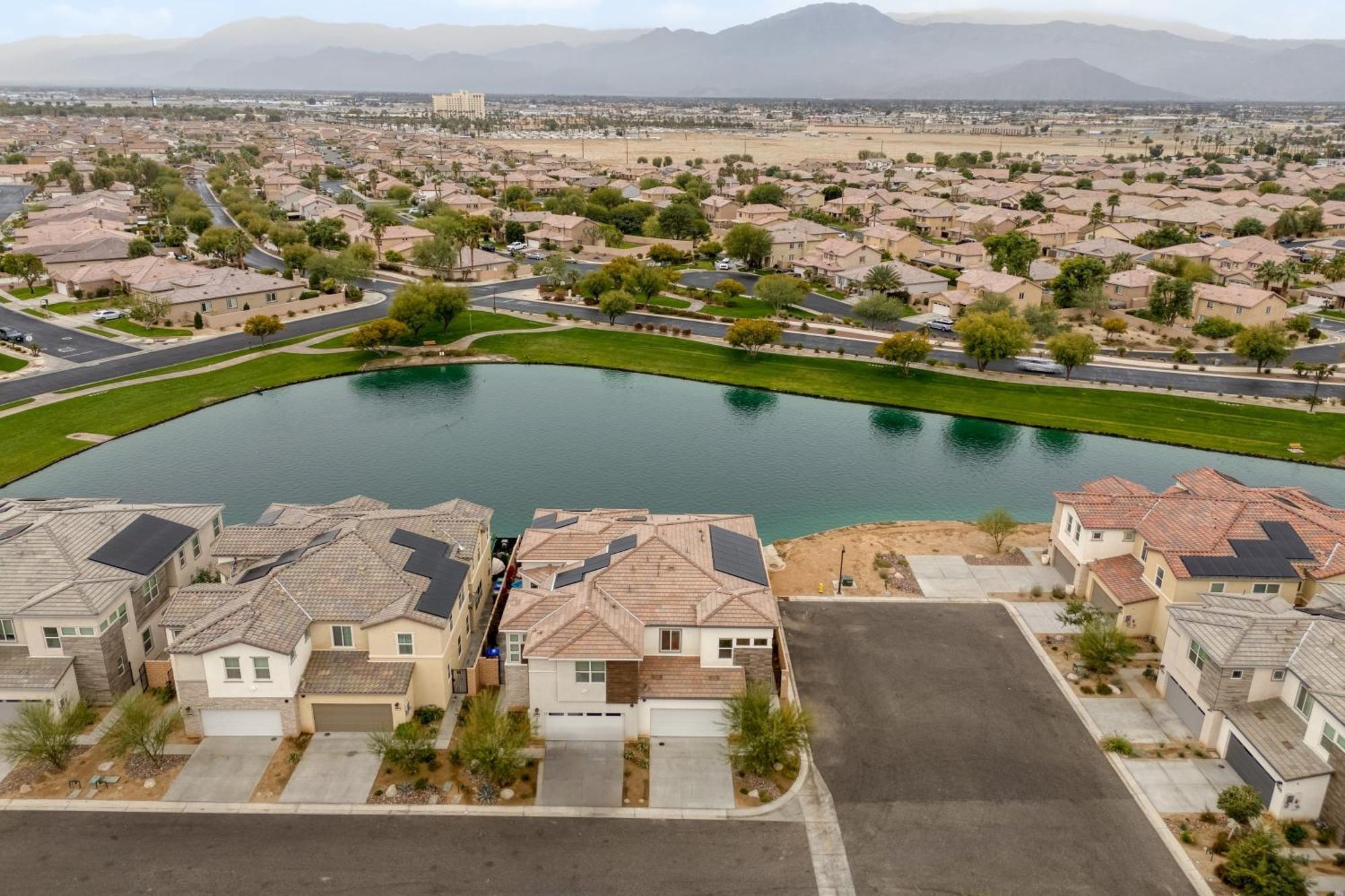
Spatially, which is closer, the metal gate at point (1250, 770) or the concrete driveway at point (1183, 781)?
the metal gate at point (1250, 770)

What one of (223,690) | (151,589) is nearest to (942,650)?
(223,690)

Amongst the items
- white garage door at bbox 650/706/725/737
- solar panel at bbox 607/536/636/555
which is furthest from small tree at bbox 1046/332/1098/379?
white garage door at bbox 650/706/725/737

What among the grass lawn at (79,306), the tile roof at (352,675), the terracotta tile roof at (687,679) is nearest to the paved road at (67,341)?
the grass lawn at (79,306)

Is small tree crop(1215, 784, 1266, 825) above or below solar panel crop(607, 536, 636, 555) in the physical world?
below

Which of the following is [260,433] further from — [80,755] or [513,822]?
[513,822]

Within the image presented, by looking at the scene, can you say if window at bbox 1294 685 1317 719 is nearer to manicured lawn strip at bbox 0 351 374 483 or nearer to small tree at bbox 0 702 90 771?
small tree at bbox 0 702 90 771

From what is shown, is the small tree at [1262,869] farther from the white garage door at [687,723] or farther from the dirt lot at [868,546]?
the dirt lot at [868,546]
